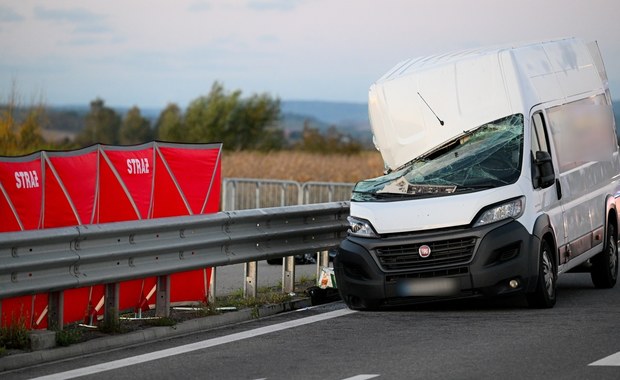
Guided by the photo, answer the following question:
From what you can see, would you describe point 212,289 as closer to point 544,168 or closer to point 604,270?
point 544,168

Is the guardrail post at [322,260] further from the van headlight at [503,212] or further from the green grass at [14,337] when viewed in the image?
the green grass at [14,337]

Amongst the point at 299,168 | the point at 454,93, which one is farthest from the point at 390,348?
the point at 299,168

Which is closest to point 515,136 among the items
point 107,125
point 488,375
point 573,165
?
point 573,165

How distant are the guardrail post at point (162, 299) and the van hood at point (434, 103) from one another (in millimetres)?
Result: 3041

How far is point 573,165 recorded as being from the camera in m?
14.0

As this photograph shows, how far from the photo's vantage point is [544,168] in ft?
41.8

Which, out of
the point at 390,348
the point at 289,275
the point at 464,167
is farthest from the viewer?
the point at 289,275

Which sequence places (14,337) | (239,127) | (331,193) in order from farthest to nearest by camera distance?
1. (239,127)
2. (331,193)
3. (14,337)

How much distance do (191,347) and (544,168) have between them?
415 cm

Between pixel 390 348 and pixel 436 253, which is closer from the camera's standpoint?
pixel 390 348

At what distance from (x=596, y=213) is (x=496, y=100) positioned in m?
2.27

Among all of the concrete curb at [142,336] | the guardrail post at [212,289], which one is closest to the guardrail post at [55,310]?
the concrete curb at [142,336]

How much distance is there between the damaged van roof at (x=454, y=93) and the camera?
1315cm

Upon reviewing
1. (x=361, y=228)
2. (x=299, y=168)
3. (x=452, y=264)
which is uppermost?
(x=299, y=168)
